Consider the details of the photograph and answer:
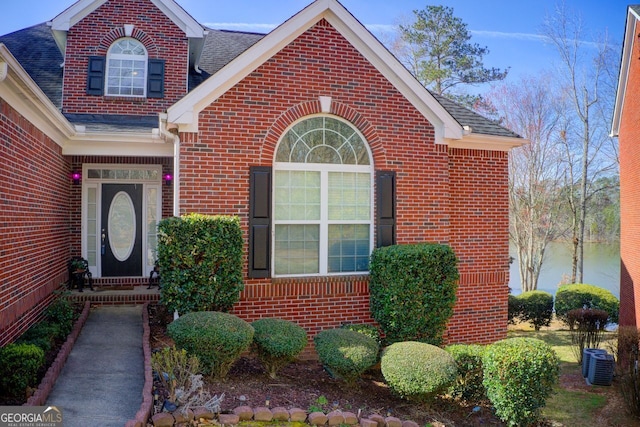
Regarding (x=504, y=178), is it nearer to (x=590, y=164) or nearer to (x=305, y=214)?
(x=305, y=214)

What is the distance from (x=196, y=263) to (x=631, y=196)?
36.5ft

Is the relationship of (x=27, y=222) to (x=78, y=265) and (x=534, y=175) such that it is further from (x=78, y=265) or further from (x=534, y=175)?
(x=534, y=175)

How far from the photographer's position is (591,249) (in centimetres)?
2884

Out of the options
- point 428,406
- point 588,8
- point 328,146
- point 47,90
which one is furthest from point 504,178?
point 588,8

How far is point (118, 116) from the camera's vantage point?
11578 mm

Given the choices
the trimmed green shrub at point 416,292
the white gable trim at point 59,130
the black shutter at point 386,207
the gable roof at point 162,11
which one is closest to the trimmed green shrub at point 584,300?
the trimmed green shrub at point 416,292

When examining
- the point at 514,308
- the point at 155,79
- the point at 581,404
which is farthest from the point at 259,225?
the point at 514,308

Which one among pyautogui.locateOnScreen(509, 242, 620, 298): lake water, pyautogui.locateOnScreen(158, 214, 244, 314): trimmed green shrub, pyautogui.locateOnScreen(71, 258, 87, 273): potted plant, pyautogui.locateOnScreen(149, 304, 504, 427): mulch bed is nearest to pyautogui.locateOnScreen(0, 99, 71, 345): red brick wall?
pyautogui.locateOnScreen(71, 258, 87, 273): potted plant

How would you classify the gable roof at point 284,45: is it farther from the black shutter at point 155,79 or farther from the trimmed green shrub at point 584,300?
the trimmed green shrub at point 584,300

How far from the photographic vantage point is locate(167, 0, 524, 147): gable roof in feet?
25.9

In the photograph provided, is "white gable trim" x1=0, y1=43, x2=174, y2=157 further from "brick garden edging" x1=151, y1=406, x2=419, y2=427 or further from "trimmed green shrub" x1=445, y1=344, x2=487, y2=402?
"trimmed green shrub" x1=445, y1=344, x2=487, y2=402

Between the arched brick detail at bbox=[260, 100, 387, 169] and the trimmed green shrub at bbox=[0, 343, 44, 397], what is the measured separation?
4311mm

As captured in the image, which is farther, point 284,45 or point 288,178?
point 288,178

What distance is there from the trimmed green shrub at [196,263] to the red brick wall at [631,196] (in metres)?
9.58
